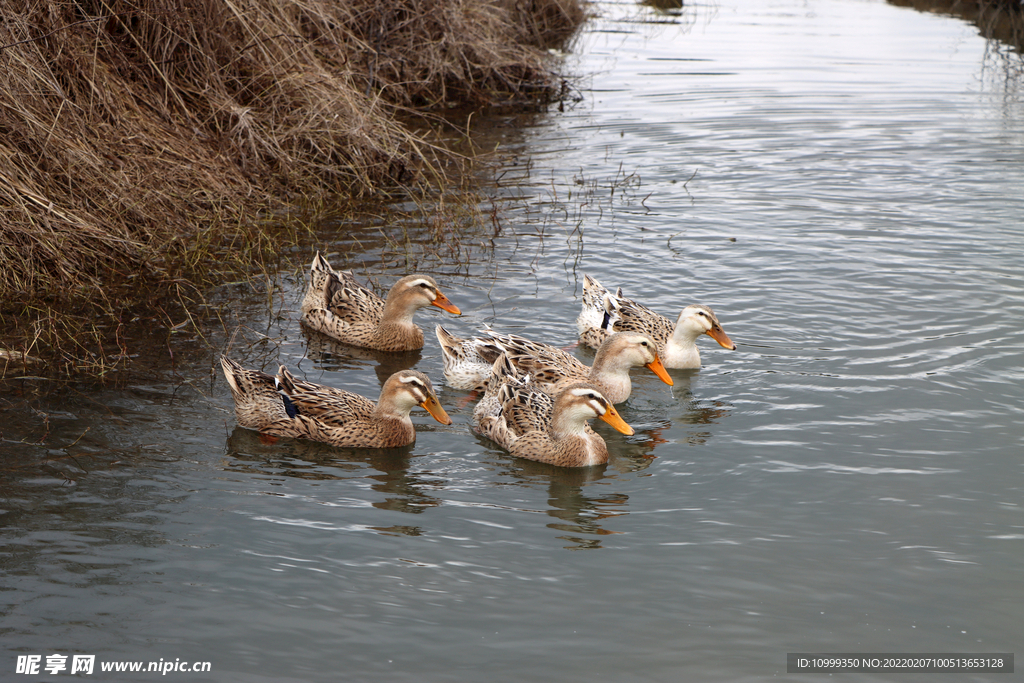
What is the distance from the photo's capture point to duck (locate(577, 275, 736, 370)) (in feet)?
31.7

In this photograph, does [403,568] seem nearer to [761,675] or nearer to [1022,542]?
[761,675]

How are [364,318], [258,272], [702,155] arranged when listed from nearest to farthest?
[364,318], [258,272], [702,155]

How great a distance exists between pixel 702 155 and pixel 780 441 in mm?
10436

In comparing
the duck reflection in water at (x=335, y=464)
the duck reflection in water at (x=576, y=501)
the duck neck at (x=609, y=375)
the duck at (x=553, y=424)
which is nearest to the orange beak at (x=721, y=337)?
the duck neck at (x=609, y=375)

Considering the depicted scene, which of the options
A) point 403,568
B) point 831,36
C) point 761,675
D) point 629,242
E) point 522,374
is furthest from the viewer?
point 831,36

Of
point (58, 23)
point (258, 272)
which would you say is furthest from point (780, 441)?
point (58, 23)

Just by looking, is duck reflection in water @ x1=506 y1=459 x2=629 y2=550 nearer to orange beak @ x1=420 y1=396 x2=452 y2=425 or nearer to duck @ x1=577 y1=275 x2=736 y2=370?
orange beak @ x1=420 y1=396 x2=452 y2=425

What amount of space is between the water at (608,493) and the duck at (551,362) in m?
0.30

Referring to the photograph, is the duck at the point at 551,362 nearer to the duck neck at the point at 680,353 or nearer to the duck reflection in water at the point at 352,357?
the duck neck at the point at 680,353

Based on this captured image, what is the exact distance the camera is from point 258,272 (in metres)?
12.0

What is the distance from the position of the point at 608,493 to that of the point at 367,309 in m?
4.02

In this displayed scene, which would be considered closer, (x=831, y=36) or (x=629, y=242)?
(x=629, y=242)

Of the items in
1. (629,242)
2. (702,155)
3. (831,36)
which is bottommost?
(629,242)

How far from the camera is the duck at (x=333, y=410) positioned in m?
8.18
